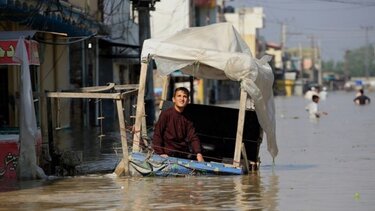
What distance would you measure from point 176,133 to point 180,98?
0.56 meters

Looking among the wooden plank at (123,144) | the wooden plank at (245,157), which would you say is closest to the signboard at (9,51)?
the wooden plank at (123,144)

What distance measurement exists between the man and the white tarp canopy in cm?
54

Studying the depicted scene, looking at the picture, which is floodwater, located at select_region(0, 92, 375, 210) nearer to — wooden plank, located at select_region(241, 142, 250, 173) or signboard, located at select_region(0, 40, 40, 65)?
wooden plank, located at select_region(241, 142, 250, 173)

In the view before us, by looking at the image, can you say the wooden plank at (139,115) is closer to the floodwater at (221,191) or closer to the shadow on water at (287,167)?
the floodwater at (221,191)

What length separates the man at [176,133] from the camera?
13914mm

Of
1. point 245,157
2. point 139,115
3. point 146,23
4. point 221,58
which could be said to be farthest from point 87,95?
point 146,23

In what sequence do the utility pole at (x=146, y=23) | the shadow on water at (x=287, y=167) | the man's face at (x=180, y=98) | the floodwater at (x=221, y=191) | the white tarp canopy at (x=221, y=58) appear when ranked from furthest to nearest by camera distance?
the utility pole at (x=146, y=23) < the shadow on water at (x=287, y=167) < the white tarp canopy at (x=221, y=58) < the man's face at (x=180, y=98) < the floodwater at (x=221, y=191)

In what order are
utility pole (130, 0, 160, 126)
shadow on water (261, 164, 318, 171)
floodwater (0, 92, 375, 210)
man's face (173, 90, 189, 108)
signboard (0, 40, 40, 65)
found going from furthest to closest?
utility pole (130, 0, 160, 126) → shadow on water (261, 164, 318, 171) → signboard (0, 40, 40, 65) → man's face (173, 90, 189, 108) → floodwater (0, 92, 375, 210)

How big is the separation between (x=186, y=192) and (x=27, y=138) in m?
2.93

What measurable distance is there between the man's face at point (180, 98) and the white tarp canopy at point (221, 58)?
1.65 ft

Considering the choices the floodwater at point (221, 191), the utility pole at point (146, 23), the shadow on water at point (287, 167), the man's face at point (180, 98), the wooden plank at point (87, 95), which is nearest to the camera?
the floodwater at point (221, 191)

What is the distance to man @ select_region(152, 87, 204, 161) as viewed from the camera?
45.6 feet

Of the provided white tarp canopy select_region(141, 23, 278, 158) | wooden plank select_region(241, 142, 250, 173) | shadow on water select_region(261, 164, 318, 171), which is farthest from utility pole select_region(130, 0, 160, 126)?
wooden plank select_region(241, 142, 250, 173)

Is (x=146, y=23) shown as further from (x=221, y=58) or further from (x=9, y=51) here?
(x=221, y=58)
